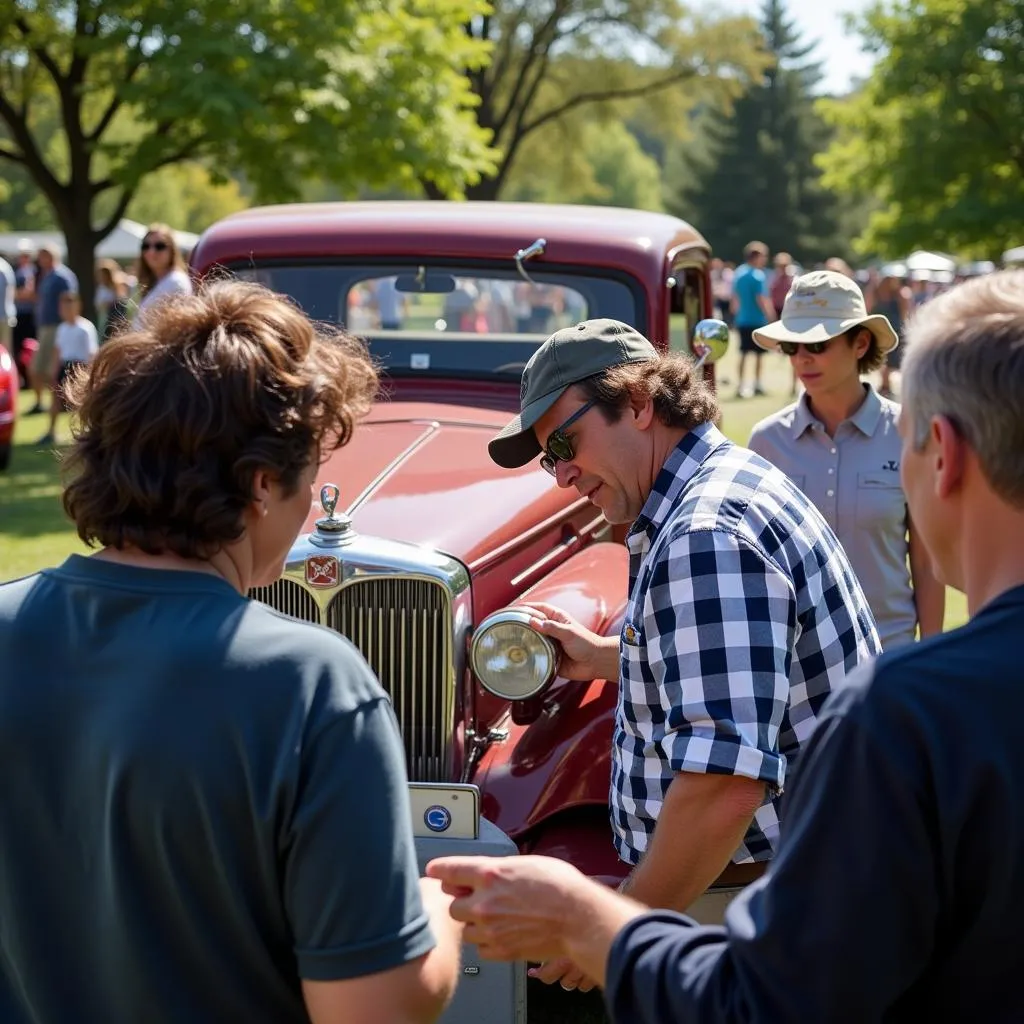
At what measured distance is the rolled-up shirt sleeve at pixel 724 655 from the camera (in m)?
2.37

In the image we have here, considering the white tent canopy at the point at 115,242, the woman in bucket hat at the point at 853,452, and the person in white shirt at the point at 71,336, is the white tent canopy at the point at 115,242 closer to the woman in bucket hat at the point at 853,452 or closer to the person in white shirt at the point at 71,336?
the person in white shirt at the point at 71,336

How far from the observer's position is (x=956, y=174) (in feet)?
93.1

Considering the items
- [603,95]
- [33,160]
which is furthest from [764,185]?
[33,160]

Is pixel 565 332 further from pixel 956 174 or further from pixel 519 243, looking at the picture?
pixel 956 174

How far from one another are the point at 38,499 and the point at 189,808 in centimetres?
1067

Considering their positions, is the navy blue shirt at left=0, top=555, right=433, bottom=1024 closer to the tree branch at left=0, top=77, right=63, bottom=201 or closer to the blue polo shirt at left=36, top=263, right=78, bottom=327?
the blue polo shirt at left=36, top=263, right=78, bottom=327

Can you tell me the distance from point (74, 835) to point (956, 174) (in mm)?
29424

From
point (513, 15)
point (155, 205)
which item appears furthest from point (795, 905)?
point (155, 205)

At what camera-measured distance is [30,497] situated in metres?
11.6

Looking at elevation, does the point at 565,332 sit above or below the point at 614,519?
above

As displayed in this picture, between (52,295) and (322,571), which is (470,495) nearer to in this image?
(322,571)

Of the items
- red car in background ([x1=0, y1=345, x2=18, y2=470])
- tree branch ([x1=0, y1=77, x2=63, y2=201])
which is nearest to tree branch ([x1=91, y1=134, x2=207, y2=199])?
tree branch ([x1=0, y1=77, x2=63, y2=201])

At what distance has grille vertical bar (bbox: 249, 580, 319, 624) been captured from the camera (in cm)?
352

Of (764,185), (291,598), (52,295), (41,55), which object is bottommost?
(764,185)
